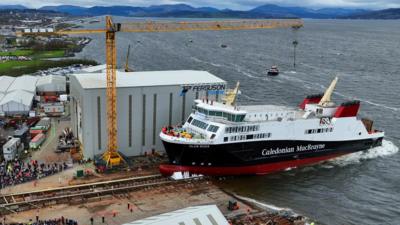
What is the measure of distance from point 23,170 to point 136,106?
14669 mm

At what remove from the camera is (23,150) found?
2082 inches

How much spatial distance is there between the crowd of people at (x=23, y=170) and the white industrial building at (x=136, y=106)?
456 cm

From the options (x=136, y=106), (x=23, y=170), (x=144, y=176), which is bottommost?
(x=144, y=176)

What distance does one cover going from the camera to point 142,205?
4084 cm

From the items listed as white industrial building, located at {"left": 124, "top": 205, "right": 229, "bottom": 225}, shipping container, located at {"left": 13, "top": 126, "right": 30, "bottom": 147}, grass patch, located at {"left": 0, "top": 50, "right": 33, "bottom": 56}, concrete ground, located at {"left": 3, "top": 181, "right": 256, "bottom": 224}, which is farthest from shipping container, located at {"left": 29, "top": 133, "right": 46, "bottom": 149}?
grass patch, located at {"left": 0, "top": 50, "right": 33, "bottom": 56}

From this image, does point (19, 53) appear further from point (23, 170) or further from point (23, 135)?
point (23, 170)

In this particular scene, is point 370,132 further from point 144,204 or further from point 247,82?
point 247,82

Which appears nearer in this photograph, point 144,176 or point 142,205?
point 142,205

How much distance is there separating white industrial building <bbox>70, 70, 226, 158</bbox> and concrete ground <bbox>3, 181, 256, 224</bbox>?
9.44m

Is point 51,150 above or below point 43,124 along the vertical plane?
below

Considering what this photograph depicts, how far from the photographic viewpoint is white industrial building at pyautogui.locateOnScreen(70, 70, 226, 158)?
49.3 meters

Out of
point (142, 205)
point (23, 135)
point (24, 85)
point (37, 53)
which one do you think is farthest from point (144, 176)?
point (37, 53)

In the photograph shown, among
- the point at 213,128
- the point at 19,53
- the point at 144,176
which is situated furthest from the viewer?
the point at 19,53

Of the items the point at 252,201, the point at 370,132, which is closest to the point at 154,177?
the point at 252,201
